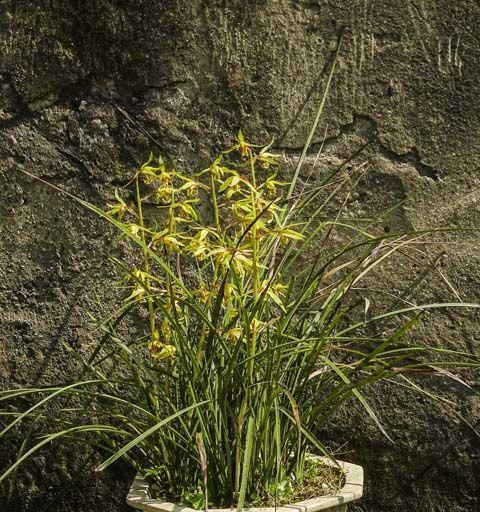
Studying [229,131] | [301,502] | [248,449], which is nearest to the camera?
[248,449]

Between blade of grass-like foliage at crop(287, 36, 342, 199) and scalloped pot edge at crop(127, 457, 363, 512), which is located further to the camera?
blade of grass-like foliage at crop(287, 36, 342, 199)

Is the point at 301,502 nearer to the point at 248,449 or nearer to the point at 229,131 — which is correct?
the point at 248,449

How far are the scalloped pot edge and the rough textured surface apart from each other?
14.2 inches

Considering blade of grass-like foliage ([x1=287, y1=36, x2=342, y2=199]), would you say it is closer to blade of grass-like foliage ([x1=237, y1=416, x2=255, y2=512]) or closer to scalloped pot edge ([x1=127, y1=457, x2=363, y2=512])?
blade of grass-like foliage ([x1=237, y1=416, x2=255, y2=512])

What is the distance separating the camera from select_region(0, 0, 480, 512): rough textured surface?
229 cm

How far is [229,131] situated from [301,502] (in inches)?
39.4

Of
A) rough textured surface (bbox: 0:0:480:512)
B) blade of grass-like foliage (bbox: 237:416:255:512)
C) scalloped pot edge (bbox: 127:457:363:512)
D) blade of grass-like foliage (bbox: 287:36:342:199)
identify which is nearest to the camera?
blade of grass-like foliage (bbox: 237:416:255:512)

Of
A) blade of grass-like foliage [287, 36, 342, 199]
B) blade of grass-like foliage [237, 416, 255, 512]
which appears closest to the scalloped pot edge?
blade of grass-like foliage [237, 416, 255, 512]

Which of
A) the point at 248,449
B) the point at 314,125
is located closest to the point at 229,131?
the point at 314,125

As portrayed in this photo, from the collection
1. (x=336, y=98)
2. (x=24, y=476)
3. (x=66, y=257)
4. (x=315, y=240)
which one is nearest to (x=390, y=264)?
(x=315, y=240)

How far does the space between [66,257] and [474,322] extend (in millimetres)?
1072

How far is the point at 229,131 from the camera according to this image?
238 centimetres

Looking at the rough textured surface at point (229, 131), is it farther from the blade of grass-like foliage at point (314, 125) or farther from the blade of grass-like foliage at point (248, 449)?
the blade of grass-like foliage at point (248, 449)

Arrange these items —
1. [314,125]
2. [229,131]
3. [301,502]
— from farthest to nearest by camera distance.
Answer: [229,131]
[314,125]
[301,502]
